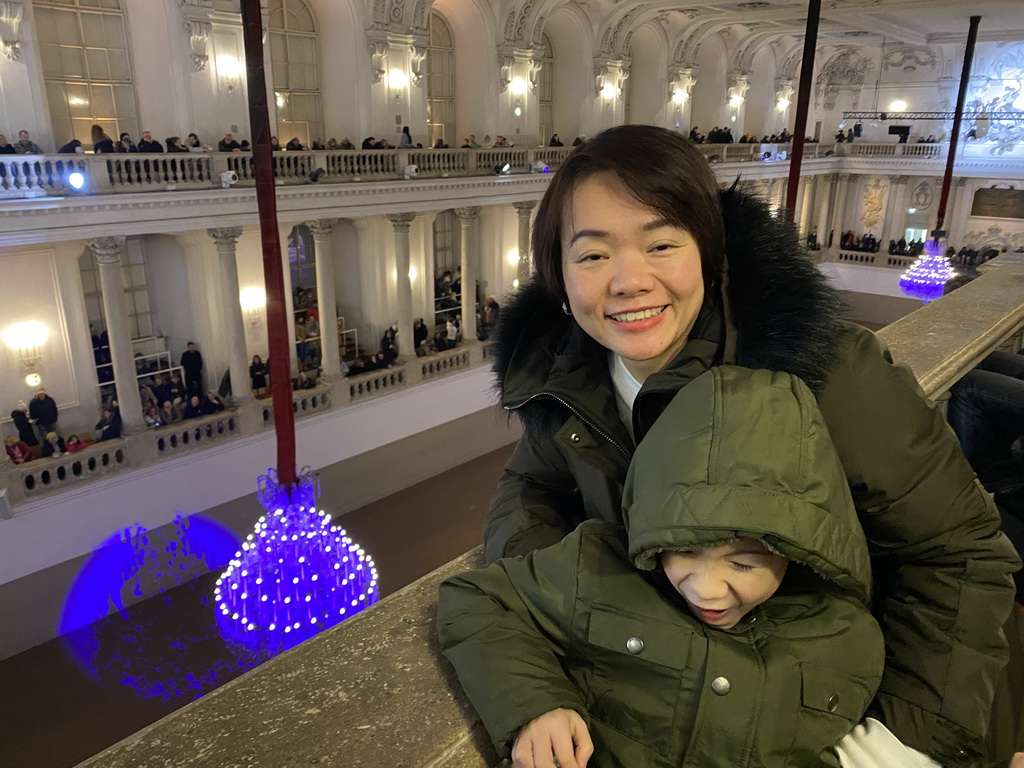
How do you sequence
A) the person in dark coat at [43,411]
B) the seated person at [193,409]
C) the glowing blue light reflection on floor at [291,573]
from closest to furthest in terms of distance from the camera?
the glowing blue light reflection on floor at [291,573] → the person in dark coat at [43,411] → the seated person at [193,409]

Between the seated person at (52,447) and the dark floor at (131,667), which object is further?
the seated person at (52,447)

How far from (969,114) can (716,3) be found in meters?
13.1

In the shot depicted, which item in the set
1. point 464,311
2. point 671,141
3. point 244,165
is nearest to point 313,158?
point 244,165

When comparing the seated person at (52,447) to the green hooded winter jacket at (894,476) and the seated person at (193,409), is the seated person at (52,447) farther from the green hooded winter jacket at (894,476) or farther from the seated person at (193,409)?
the green hooded winter jacket at (894,476)

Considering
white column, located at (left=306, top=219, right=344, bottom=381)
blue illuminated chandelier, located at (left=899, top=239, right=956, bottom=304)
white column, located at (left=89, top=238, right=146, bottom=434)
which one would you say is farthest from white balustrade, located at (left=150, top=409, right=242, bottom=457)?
blue illuminated chandelier, located at (left=899, top=239, right=956, bottom=304)

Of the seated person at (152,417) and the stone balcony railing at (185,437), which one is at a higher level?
the seated person at (152,417)

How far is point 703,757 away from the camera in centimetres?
136

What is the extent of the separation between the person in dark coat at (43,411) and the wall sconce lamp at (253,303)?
371 cm

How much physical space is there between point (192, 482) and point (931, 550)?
1164 cm

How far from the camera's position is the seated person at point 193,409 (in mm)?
11844

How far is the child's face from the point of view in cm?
131

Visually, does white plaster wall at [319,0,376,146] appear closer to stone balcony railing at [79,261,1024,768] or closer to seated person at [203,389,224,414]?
seated person at [203,389,224,414]

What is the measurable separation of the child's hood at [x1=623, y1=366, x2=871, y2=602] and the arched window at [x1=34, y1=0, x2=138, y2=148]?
1301 cm

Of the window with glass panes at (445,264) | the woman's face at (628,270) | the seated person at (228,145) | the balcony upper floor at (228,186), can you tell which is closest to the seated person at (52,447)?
the balcony upper floor at (228,186)
